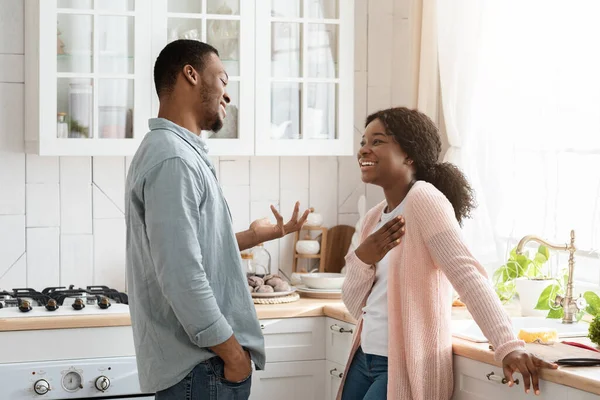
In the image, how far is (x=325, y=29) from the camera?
353cm

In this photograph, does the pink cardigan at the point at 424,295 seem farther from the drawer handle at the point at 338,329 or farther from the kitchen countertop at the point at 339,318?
the drawer handle at the point at 338,329

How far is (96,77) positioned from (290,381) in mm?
1272

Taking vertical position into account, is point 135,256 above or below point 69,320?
above

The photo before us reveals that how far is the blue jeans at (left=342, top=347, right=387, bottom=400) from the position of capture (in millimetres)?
2363

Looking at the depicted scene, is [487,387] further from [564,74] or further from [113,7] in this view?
[113,7]

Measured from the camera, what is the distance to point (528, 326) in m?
2.78

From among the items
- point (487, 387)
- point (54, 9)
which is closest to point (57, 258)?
point (54, 9)

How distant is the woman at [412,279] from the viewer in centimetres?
218

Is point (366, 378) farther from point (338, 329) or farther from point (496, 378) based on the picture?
point (338, 329)

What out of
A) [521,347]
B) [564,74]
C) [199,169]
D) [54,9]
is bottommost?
[521,347]

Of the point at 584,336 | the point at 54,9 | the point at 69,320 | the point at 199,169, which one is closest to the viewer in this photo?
the point at 199,169

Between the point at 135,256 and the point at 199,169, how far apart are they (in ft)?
0.82

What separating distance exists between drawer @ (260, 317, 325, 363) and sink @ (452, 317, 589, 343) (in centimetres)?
59

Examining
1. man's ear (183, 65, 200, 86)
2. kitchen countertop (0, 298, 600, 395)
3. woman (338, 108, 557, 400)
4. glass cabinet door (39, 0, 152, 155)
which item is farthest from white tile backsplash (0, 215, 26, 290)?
Result: man's ear (183, 65, 200, 86)
